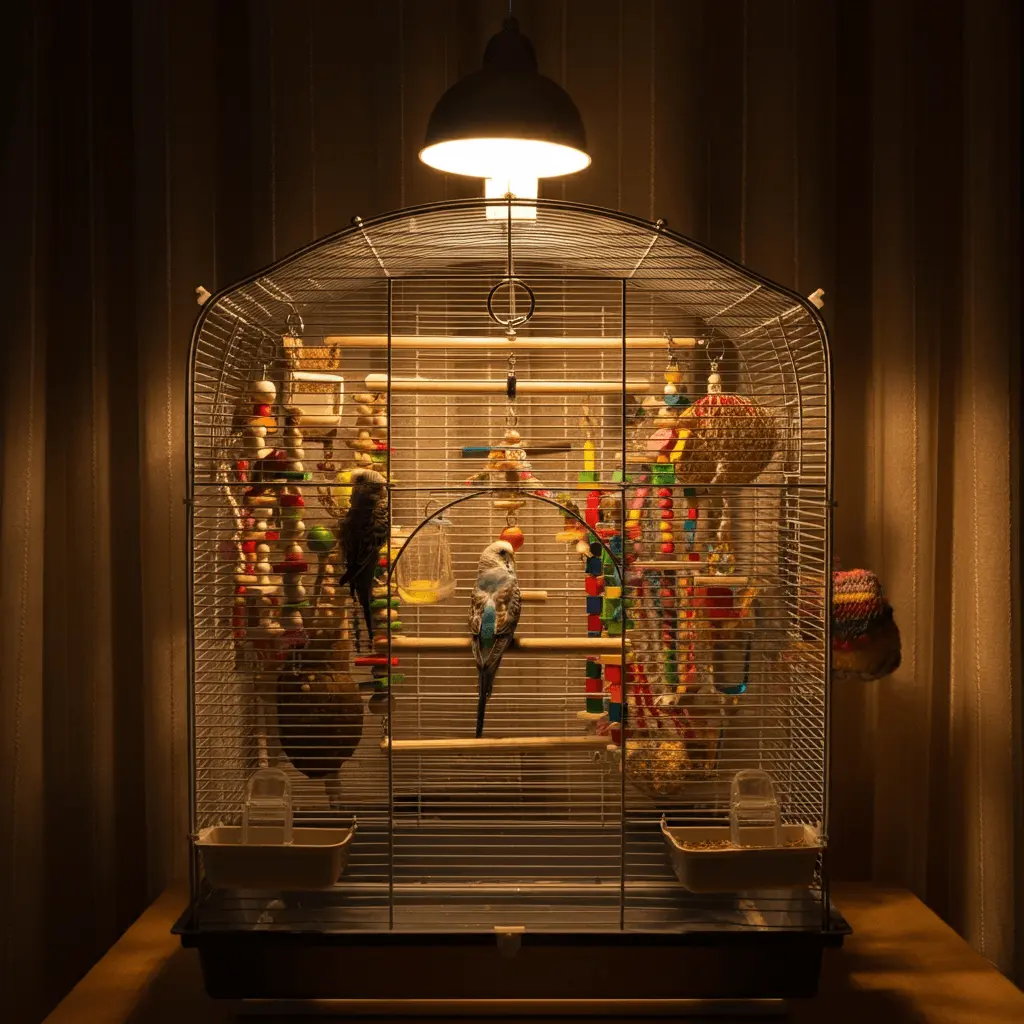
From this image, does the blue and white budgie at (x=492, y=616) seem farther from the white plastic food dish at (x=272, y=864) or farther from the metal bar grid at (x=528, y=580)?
the white plastic food dish at (x=272, y=864)

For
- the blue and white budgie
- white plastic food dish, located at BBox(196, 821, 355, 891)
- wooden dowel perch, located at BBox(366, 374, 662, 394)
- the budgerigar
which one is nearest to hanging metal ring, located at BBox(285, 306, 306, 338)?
wooden dowel perch, located at BBox(366, 374, 662, 394)

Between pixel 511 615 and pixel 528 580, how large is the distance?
387 millimetres

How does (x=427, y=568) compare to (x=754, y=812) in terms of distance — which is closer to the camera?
(x=754, y=812)

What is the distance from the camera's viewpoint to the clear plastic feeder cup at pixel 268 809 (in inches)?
57.6

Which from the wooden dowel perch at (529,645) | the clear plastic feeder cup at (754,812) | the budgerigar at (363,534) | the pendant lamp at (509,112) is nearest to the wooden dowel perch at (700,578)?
the wooden dowel perch at (529,645)

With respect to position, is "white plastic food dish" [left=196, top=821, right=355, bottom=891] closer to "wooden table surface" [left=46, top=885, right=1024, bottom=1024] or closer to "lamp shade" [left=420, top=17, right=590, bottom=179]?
"wooden table surface" [left=46, top=885, right=1024, bottom=1024]

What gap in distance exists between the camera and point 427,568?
1.71 m

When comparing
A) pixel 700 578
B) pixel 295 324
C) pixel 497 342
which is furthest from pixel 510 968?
pixel 295 324
